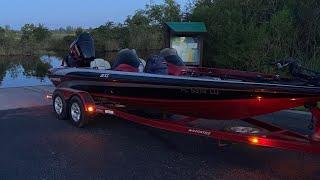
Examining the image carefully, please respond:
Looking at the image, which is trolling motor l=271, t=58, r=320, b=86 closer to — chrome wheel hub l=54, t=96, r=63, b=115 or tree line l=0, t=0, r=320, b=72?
chrome wheel hub l=54, t=96, r=63, b=115

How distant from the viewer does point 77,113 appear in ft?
28.3

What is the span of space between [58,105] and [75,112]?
2.60ft

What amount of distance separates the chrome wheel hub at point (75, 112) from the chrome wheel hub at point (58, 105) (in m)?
0.52

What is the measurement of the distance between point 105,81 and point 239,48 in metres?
8.06

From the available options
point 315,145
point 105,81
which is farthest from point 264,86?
point 105,81

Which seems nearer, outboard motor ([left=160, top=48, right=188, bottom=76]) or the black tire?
outboard motor ([left=160, top=48, right=188, bottom=76])

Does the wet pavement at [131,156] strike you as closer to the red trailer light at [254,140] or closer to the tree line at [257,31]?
the red trailer light at [254,140]

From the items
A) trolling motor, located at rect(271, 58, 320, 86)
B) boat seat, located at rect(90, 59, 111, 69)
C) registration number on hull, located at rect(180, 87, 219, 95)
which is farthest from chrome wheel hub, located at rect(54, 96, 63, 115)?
trolling motor, located at rect(271, 58, 320, 86)

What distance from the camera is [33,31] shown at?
136ft

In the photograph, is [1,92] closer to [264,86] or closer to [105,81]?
[105,81]

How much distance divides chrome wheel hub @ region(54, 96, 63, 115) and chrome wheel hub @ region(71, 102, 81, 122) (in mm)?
522

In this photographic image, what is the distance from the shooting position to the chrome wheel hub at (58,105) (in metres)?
9.23

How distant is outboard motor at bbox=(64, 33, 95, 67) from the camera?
32.5 ft

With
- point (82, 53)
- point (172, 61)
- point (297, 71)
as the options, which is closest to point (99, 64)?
point (82, 53)
